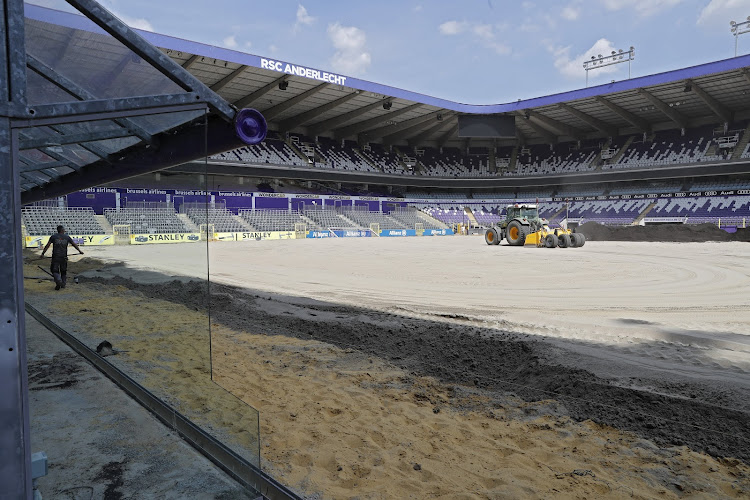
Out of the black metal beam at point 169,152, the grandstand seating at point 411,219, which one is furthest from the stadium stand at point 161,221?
the grandstand seating at point 411,219

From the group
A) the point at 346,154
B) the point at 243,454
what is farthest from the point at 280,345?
the point at 346,154

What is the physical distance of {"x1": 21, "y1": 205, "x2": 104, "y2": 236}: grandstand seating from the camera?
814cm

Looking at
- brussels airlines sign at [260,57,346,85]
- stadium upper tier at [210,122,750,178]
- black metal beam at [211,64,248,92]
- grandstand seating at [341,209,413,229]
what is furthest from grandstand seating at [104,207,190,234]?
grandstand seating at [341,209,413,229]

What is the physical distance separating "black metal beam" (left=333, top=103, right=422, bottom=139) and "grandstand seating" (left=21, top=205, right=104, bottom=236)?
43.1 meters

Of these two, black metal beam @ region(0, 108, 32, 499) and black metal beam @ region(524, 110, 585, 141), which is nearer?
black metal beam @ region(0, 108, 32, 499)

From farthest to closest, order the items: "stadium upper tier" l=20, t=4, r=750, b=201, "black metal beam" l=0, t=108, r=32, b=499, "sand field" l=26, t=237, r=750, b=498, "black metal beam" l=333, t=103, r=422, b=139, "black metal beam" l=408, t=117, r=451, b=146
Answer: "black metal beam" l=408, t=117, r=451, b=146 < "black metal beam" l=333, t=103, r=422, b=139 < "stadium upper tier" l=20, t=4, r=750, b=201 < "sand field" l=26, t=237, r=750, b=498 < "black metal beam" l=0, t=108, r=32, b=499

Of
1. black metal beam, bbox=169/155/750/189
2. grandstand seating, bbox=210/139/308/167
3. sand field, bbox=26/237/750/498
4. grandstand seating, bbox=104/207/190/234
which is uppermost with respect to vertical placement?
grandstand seating, bbox=210/139/308/167

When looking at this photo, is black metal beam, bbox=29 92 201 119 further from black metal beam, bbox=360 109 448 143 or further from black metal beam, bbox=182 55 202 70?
black metal beam, bbox=360 109 448 143

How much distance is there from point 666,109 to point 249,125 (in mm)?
54862

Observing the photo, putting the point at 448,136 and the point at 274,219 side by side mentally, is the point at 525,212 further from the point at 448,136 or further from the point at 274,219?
the point at 448,136

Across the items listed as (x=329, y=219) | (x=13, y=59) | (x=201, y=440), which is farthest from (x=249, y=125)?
(x=329, y=219)

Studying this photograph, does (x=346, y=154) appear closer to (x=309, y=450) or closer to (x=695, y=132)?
(x=695, y=132)

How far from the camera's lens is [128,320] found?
6.03 metres

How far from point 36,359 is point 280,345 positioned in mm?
2763
